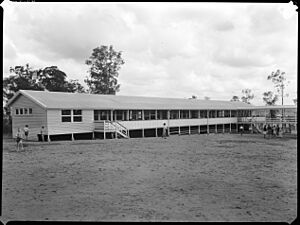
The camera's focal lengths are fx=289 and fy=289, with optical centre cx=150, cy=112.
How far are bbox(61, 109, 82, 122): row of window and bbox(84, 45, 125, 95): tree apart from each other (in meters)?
17.2

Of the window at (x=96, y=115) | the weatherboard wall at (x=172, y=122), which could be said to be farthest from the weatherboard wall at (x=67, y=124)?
the weatherboard wall at (x=172, y=122)

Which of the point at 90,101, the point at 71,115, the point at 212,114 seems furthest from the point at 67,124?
the point at 212,114

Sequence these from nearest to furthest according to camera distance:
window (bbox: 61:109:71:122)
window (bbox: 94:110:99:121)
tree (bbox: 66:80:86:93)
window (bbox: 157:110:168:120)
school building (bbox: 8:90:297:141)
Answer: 1. school building (bbox: 8:90:297:141)
2. window (bbox: 61:109:71:122)
3. window (bbox: 94:110:99:121)
4. window (bbox: 157:110:168:120)
5. tree (bbox: 66:80:86:93)

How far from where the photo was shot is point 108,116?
2512cm

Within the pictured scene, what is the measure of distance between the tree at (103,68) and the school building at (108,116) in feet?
31.4

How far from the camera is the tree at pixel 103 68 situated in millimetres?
39312

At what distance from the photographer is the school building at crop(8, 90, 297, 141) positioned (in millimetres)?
21203

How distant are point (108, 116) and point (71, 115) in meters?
3.94

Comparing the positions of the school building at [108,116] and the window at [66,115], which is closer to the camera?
the school building at [108,116]

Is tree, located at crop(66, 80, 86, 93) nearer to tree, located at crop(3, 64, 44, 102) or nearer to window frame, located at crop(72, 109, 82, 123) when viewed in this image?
tree, located at crop(3, 64, 44, 102)

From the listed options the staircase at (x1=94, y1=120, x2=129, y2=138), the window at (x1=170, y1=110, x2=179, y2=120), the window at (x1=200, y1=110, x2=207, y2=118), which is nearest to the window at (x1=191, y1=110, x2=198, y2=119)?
the window at (x1=200, y1=110, x2=207, y2=118)

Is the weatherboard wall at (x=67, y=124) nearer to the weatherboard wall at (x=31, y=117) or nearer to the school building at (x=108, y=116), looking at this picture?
the school building at (x=108, y=116)

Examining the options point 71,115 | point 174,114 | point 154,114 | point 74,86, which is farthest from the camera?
point 74,86

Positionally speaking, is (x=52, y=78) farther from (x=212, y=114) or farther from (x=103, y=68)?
(x=212, y=114)
